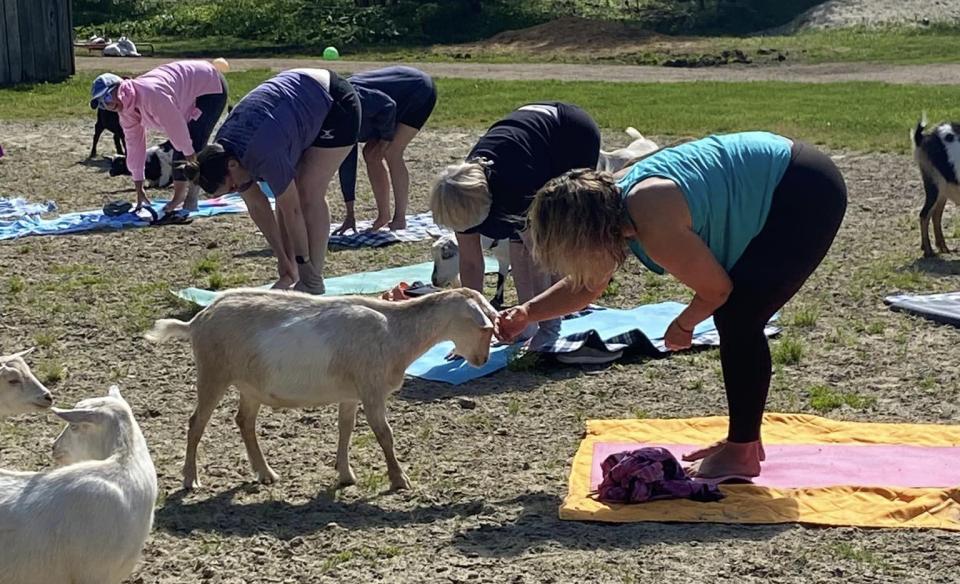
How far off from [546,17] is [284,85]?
2791 cm

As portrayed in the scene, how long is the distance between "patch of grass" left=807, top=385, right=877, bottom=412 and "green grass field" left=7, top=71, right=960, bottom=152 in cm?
929

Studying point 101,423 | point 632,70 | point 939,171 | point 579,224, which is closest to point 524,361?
point 579,224

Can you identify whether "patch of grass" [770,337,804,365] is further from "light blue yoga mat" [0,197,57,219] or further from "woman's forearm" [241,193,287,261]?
"light blue yoga mat" [0,197,57,219]

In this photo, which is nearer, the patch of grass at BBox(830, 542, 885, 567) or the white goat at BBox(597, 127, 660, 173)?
the patch of grass at BBox(830, 542, 885, 567)

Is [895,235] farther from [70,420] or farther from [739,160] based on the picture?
[70,420]

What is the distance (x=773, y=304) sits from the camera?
5.65 metres

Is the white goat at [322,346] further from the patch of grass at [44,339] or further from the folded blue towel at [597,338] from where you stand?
the patch of grass at [44,339]

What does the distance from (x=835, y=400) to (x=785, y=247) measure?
190 centimetres

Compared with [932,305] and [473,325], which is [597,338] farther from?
[932,305]

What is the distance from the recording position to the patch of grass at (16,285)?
32.3 ft

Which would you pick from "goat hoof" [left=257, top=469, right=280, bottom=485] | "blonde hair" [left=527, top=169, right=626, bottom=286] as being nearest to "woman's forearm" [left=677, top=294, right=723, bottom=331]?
"blonde hair" [left=527, top=169, right=626, bottom=286]

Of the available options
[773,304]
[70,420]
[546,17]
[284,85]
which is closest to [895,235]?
[284,85]

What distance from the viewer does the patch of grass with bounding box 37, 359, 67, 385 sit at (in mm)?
7670

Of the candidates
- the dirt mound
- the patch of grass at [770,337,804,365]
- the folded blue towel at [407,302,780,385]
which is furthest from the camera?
the dirt mound
